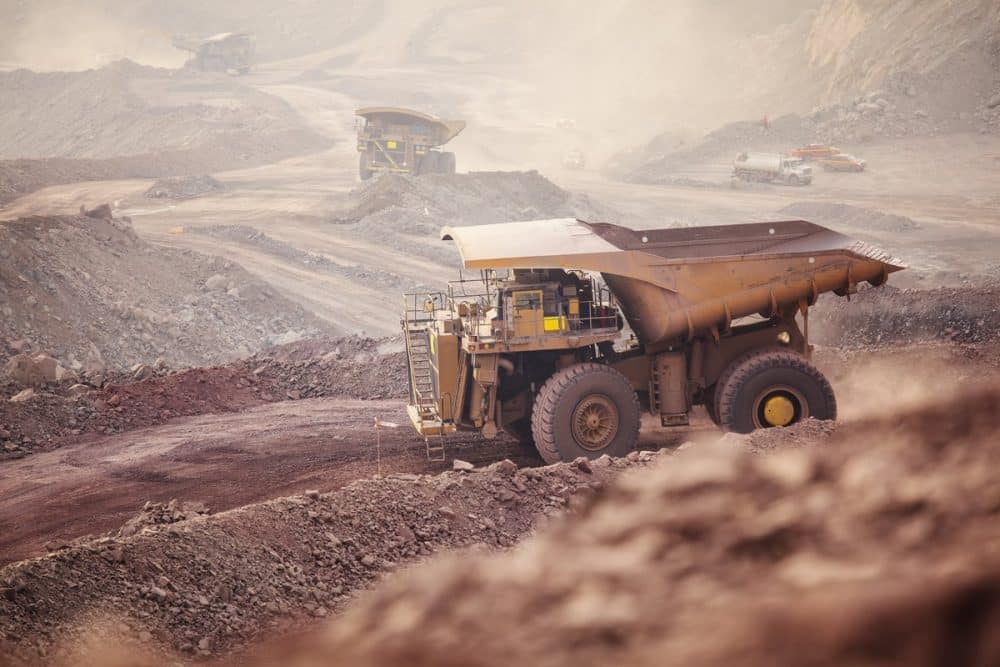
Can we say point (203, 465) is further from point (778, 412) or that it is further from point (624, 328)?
point (778, 412)

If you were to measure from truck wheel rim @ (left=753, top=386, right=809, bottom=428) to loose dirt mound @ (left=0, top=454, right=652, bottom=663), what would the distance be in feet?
9.20

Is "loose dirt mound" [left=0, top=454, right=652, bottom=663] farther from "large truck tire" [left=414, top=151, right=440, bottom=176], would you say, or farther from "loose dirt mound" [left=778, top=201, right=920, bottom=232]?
"large truck tire" [left=414, top=151, right=440, bottom=176]

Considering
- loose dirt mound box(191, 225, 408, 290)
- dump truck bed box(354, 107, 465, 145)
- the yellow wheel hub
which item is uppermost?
dump truck bed box(354, 107, 465, 145)

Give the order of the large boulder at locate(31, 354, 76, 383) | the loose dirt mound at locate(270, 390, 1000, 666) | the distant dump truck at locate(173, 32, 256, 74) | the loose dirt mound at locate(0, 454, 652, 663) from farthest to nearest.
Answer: the distant dump truck at locate(173, 32, 256, 74)
the large boulder at locate(31, 354, 76, 383)
the loose dirt mound at locate(0, 454, 652, 663)
the loose dirt mound at locate(270, 390, 1000, 666)

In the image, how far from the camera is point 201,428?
49.9 feet

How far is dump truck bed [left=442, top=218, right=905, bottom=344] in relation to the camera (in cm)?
1206

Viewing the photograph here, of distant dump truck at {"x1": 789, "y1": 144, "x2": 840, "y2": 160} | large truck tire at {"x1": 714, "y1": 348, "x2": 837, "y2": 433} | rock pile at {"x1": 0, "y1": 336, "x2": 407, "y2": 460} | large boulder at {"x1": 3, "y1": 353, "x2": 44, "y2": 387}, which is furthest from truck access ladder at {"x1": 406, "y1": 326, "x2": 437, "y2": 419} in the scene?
distant dump truck at {"x1": 789, "y1": 144, "x2": 840, "y2": 160}

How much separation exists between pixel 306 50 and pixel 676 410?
3092 inches

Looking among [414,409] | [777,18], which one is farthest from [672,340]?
[777,18]

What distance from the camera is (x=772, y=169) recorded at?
43.5m

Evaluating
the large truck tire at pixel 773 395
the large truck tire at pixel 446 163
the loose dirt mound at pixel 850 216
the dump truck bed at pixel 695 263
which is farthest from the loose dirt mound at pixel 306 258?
the large truck tire at pixel 773 395

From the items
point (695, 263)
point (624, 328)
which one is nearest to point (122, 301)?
point (624, 328)

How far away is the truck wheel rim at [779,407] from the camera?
12.6m

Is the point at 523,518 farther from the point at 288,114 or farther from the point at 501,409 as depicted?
the point at 288,114
